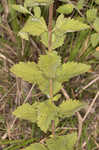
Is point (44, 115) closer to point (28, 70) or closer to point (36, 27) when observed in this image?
point (28, 70)

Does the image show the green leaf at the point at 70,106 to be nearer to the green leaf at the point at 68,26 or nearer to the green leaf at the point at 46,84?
the green leaf at the point at 46,84

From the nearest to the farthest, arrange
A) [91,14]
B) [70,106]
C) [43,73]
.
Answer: [43,73] → [70,106] → [91,14]

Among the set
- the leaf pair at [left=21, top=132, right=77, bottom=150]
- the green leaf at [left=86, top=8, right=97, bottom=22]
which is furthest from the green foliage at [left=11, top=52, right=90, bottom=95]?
the green leaf at [left=86, top=8, right=97, bottom=22]

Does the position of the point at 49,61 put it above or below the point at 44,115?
above

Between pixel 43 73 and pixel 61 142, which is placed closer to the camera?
pixel 43 73

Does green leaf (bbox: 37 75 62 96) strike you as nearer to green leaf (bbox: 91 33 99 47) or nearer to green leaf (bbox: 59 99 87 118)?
green leaf (bbox: 59 99 87 118)

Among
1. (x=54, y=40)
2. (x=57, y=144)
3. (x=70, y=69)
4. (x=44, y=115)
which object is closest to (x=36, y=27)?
(x=54, y=40)

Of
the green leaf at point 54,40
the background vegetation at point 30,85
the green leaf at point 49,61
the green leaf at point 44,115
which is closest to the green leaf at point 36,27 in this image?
the green leaf at point 54,40

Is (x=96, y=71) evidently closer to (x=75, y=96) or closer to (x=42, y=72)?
(x=75, y=96)

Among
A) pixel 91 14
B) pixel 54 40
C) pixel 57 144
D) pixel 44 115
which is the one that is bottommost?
pixel 57 144

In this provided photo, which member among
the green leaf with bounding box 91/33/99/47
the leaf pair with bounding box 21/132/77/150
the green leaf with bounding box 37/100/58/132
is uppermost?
the green leaf with bounding box 91/33/99/47
